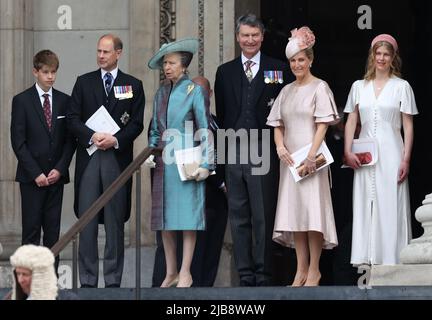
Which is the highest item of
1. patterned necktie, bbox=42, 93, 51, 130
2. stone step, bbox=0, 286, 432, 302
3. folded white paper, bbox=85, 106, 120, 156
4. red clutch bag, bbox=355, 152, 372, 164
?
patterned necktie, bbox=42, 93, 51, 130

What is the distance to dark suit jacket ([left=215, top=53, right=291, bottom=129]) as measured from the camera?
19.4 meters

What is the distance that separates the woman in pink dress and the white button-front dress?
355 mm

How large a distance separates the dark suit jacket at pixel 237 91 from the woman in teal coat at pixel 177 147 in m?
0.26

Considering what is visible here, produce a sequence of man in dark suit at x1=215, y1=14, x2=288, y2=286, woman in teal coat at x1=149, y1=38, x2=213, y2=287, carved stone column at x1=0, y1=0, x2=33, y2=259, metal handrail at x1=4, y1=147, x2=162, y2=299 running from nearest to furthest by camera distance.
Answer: metal handrail at x1=4, y1=147, x2=162, y2=299, man in dark suit at x1=215, y1=14, x2=288, y2=286, woman in teal coat at x1=149, y1=38, x2=213, y2=287, carved stone column at x1=0, y1=0, x2=33, y2=259

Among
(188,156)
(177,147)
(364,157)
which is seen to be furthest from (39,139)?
(364,157)

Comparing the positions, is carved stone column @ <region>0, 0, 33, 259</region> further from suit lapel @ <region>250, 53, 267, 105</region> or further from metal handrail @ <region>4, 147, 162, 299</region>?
metal handrail @ <region>4, 147, 162, 299</region>

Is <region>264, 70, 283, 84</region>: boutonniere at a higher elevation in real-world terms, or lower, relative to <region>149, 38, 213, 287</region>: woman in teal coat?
higher

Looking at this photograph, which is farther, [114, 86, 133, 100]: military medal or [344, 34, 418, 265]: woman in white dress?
[114, 86, 133, 100]: military medal

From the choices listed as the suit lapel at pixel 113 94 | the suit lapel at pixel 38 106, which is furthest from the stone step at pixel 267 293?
the suit lapel at pixel 38 106

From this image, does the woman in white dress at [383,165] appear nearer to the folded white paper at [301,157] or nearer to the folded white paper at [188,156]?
the folded white paper at [301,157]

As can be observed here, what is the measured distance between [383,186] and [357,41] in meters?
5.68

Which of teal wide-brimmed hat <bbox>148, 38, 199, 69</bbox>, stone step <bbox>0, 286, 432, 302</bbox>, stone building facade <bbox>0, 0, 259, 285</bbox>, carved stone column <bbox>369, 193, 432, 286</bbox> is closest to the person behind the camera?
stone step <bbox>0, 286, 432, 302</bbox>

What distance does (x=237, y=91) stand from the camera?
19438 millimetres

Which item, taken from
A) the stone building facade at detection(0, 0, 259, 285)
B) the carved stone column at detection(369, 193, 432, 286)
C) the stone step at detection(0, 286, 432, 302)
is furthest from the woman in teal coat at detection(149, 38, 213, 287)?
the stone building facade at detection(0, 0, 259, 285)
